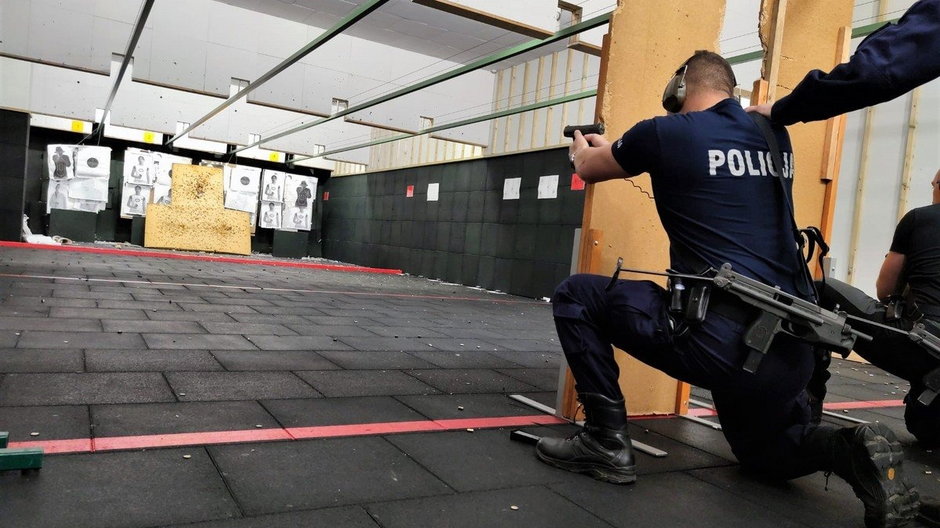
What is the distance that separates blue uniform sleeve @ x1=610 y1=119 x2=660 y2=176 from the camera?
198 cm

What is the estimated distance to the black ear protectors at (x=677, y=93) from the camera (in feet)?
7.19

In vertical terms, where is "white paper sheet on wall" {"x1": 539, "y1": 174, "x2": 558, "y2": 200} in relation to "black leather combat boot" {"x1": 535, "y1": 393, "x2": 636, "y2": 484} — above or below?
above

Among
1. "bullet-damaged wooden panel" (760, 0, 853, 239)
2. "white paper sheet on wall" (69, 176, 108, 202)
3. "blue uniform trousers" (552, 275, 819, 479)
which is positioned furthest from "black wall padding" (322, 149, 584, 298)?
"blue uniform trousers" (552, 275, 819, 479)

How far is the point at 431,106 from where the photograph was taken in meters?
9.17

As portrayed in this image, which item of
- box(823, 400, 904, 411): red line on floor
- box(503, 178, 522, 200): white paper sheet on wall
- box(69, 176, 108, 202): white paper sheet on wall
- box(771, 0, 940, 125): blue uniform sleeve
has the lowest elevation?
box(823, 400, 904, 411): red line on floor

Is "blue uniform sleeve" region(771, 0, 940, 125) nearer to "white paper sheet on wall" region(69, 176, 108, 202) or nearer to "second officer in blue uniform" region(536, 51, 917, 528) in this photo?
"second officer in blue uniform" region(536, 51, 917, 528)

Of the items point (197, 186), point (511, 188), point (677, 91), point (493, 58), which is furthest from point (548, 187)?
point (197, 186)

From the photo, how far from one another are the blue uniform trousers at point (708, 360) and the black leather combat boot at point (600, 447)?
57 millimetres

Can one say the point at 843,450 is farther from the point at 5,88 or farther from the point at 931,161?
the point at 5,88

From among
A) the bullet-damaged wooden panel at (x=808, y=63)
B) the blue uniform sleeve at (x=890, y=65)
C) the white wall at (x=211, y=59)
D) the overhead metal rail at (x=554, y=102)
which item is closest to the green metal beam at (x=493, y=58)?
the white wall at (x=211, y=59)

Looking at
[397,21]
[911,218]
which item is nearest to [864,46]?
[911,218]

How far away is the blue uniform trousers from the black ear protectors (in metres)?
0.65

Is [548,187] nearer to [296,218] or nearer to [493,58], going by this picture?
[493,58]

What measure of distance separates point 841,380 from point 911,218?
221 cm
